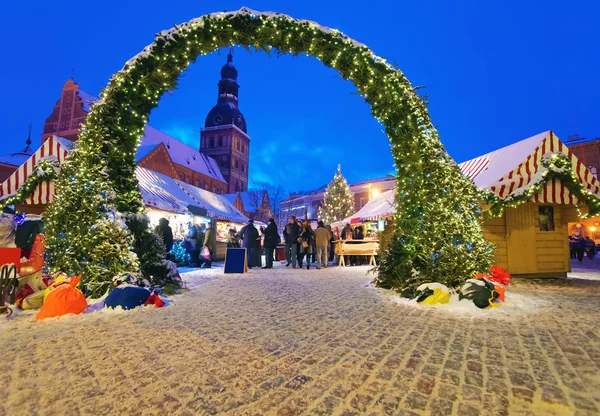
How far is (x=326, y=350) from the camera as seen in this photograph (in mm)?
3275

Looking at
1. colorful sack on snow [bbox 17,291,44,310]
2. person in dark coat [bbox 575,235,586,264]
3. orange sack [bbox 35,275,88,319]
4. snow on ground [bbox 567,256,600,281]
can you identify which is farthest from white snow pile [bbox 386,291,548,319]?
person in dark coat [bbox 575,235,586,264]

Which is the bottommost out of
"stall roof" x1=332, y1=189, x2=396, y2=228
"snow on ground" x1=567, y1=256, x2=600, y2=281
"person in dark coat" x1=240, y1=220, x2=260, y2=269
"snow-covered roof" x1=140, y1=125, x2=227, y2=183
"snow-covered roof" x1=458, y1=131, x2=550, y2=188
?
"snow on ground" x1=567, y1=256, x2=600, y2=281

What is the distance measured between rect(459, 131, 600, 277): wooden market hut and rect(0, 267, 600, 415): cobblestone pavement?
172 inches

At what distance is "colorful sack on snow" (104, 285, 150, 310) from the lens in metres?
5.22

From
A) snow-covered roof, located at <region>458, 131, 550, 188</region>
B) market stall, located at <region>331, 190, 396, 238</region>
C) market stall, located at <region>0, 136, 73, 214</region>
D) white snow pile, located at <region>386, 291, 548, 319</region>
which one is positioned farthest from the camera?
market stall, located at <region>331, 190, 396, 238</region>

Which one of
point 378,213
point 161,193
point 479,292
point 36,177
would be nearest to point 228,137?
point 161,193

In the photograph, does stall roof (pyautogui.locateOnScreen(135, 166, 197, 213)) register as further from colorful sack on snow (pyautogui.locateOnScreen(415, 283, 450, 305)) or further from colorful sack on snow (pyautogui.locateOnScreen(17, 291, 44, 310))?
colorful sack on snow (pyautogui.locateOnScreen(415, 283, 450, 305))

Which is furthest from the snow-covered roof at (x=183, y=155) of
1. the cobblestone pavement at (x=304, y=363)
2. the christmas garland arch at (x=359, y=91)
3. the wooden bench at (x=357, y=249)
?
the cobblestone pavement at (x=304, y=363)

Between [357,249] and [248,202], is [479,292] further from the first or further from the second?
[248,202]

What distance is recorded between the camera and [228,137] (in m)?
75.8

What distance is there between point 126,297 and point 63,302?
2.76 feet

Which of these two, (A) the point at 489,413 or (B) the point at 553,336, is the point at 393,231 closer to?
(B) the point at 553,336

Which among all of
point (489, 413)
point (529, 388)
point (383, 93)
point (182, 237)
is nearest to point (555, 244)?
point (383, 93)

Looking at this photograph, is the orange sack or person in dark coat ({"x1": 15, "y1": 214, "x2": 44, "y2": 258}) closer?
the orange sack
